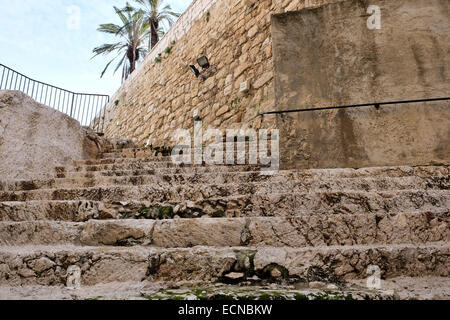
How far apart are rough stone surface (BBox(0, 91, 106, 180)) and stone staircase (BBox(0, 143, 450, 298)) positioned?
2240mm

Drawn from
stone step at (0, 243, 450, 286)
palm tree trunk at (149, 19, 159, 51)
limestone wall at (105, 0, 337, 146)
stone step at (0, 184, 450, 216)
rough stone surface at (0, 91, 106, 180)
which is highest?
palm tree trunk at (149, 19, 159, 51)

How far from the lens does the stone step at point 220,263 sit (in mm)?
1349

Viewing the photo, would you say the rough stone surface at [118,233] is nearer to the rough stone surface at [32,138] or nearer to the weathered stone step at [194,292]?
the weathered stone step at [194,292]

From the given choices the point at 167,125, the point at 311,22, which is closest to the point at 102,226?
the point at 311,22

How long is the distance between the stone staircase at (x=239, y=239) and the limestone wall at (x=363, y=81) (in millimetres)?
620

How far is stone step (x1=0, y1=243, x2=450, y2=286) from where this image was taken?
1349 mm

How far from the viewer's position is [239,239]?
1.63m

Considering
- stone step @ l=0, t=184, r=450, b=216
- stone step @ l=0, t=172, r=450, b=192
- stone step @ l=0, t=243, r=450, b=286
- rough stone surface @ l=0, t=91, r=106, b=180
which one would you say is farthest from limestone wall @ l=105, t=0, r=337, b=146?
stone step @ l=0, t=243, r=450, b=286

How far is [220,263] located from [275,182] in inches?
39.0

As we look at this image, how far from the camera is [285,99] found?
2.97 m

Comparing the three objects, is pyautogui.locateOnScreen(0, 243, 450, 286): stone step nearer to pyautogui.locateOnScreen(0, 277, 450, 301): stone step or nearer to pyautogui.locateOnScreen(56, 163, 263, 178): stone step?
pyautogui.locateOnScreen(0, 277, 450, 301): stone step

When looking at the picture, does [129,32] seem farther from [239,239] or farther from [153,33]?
[239,239]

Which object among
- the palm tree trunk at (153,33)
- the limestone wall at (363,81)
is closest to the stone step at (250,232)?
the limestone wall at (363,81)
